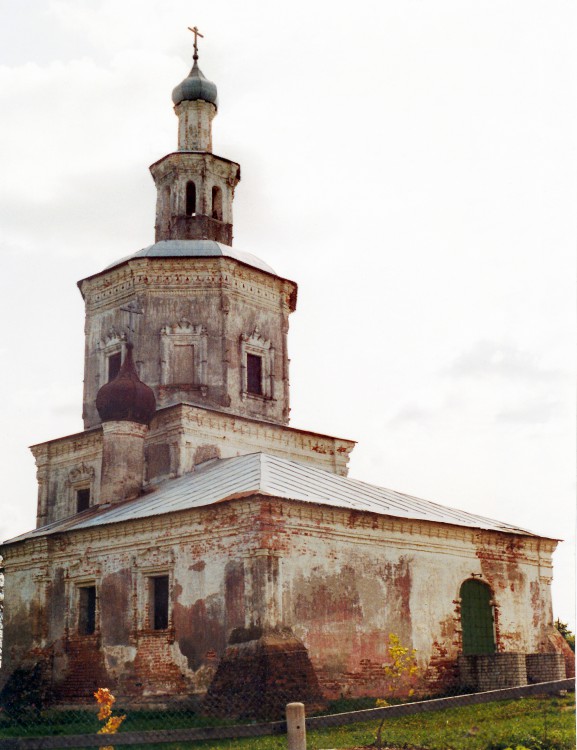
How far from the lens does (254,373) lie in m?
21.0

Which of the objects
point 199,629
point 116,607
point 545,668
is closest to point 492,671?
point 545,668

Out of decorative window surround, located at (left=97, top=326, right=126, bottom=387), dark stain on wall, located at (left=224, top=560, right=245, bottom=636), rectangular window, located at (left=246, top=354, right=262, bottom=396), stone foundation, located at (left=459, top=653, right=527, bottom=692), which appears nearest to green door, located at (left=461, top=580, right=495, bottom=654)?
stone foundation, located at (left=459, top=653, right=527, bottom=692)

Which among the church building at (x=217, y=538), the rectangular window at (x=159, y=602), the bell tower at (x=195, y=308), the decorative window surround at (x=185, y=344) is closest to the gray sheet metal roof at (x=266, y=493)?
the church building at (x=217, y=538)

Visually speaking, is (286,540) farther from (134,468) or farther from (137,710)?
(134,468)

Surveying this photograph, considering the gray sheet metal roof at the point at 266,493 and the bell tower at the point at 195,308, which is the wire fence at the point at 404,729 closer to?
the gray sheet metal roof at the point at 266,493

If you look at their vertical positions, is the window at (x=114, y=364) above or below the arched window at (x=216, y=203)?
below

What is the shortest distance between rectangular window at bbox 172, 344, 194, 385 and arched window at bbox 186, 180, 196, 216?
152 inches

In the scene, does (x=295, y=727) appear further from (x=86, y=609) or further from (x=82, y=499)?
(x=82, y=499)

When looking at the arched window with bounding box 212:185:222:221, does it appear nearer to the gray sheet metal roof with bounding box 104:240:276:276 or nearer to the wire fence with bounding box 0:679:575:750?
the gray sheet metal roof with bounding box 104:240:276:276

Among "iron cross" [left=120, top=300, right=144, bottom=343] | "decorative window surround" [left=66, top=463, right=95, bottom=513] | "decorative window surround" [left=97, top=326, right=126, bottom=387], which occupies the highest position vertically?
"iron cross" [left=120, top=300, right=144, bottom=343]

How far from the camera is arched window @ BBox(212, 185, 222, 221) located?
73.4ft

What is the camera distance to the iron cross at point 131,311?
2058 centimetres

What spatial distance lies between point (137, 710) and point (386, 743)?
6509 mm

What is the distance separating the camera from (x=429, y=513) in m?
17.5
